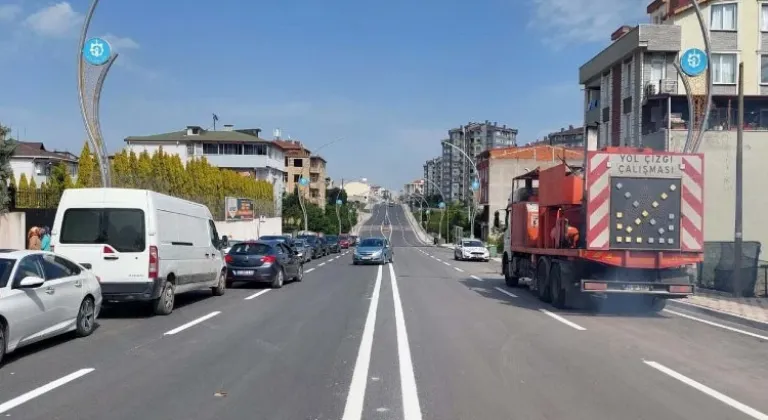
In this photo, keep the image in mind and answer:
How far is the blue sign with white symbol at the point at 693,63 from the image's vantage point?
19.8 metres

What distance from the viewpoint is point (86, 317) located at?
1127cm

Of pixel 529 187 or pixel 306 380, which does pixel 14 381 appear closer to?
pixel 306 380

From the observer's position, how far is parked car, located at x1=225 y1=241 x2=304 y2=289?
20.9 m

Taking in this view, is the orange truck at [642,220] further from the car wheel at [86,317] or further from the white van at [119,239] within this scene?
the car wheel at [86,317]

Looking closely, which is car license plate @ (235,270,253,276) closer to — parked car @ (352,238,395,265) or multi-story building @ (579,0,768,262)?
parked car @ (352,238,395,265)

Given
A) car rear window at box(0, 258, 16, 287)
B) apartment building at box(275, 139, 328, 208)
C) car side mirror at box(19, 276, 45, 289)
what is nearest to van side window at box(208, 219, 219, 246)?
car rear window at box(0, 258, 16, 287)

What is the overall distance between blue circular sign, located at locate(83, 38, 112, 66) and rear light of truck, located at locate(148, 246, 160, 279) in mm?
8809

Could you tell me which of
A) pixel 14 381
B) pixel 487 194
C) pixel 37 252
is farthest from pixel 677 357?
pixel 487 194

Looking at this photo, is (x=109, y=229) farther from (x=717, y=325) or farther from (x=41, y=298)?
(x=717, y=325)

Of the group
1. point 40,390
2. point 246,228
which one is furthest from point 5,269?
point 246,228

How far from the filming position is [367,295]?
18969 millimetres

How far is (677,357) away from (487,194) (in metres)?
88.4

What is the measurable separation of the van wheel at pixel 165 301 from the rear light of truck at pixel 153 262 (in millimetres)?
546

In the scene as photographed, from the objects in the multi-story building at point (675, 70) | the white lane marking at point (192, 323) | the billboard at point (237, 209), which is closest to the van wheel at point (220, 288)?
the white lane marking at point (192, 323)
